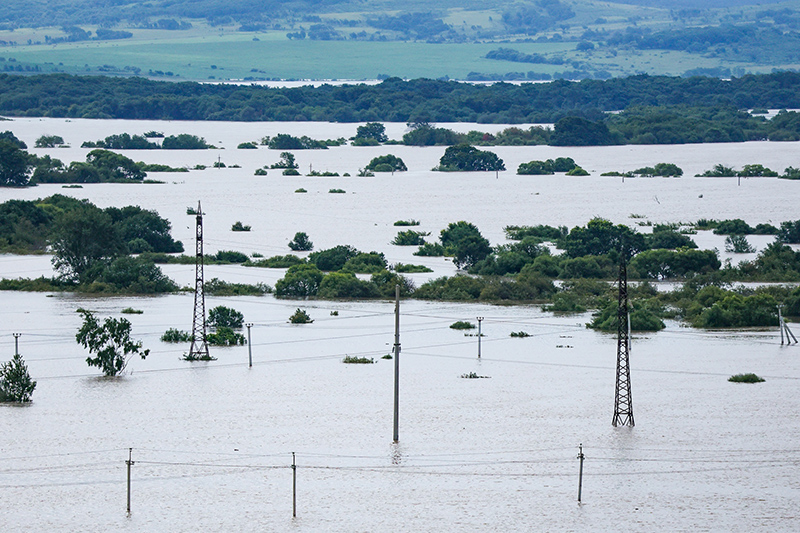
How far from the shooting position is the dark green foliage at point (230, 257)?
44.7 metres

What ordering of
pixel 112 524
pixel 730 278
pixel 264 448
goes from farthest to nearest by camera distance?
pixel 730 278, pixel 264 448, pixel 112 524

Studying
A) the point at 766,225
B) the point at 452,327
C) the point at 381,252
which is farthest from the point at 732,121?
the point at 452,327

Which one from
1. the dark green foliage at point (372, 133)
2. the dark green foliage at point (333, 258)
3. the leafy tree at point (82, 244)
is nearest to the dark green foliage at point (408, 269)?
the dark green foliage at point (333, 258)

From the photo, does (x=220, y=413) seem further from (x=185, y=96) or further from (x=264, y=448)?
(x=185, y=96)

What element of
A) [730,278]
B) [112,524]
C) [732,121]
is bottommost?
[112,524]

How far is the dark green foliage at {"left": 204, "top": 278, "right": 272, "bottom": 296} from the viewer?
37375 millimetres

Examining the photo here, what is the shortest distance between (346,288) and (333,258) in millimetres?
4555

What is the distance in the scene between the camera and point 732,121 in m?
109

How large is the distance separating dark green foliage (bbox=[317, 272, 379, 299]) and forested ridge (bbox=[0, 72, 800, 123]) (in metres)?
85.0

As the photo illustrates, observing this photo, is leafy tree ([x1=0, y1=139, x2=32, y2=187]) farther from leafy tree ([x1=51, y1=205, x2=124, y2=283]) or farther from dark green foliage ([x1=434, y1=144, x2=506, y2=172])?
leafy tree ([x1=51, y1=205, x2=124, y2=283])

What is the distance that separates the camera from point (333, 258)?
4203 centimetres

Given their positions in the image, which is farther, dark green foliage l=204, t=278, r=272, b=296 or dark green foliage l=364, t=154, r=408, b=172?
dark green foliage l=364, t=154, r=408, b=172

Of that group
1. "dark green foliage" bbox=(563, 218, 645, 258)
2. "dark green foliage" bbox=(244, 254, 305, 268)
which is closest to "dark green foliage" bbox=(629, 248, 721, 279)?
"dark green foliage" bbox=(563, 218, 645, 258)

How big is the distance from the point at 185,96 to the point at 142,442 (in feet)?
405
